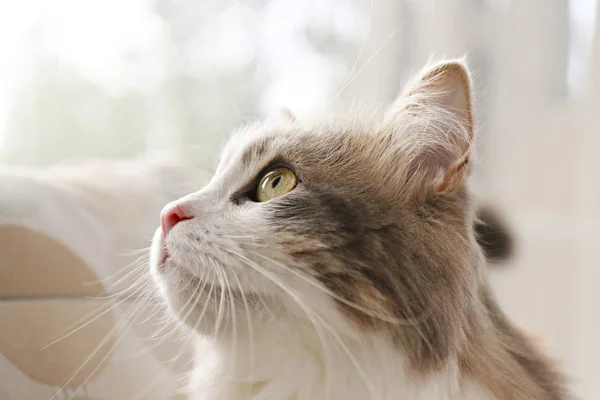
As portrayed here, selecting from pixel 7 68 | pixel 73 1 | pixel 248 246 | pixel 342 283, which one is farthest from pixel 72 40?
pixel 342 283

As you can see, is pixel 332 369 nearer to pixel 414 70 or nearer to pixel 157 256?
pixel 157 256

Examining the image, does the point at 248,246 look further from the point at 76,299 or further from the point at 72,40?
the point at 72,40

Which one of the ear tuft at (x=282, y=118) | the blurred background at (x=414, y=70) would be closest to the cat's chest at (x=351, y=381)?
the ear tuft at (x=282, y=118)

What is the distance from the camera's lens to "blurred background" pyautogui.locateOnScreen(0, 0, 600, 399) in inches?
55.8

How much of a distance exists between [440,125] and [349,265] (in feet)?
0.86

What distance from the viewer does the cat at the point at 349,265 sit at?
0.83 metres

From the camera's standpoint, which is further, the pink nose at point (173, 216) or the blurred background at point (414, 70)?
the blurred background at point (414, 70)

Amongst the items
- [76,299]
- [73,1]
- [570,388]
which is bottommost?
[570,388]

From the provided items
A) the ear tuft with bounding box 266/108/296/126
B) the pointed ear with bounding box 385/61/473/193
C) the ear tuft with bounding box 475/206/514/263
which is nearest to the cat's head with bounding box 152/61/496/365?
the pointed ear with bounding box 385/61/473/193

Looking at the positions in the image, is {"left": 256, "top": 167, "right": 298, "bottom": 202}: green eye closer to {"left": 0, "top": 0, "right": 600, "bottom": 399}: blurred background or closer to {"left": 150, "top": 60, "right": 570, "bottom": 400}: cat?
{"left": 150, "top": 60, "right": 570, "bottom": 400}: cat

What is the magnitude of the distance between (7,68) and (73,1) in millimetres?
261

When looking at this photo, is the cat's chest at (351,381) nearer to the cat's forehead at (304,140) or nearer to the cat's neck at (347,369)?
the cat's neck at (347,369)

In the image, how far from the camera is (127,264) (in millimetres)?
1180

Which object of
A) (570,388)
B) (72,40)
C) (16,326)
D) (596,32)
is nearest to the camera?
(16,326)
